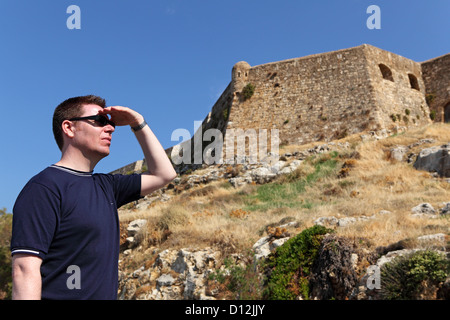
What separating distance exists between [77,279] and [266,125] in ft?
66.5

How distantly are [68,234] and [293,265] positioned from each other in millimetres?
5193

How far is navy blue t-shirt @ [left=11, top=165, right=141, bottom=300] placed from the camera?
166 centimetres

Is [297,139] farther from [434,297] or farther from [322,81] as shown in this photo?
[434,297]

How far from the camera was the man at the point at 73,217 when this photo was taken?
1.63m

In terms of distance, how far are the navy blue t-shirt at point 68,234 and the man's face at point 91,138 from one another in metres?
0.13

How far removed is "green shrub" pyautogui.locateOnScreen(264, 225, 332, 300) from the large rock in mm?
6808

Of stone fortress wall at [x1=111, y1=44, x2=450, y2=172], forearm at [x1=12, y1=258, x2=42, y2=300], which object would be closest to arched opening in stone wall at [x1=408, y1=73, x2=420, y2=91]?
stone fortress wall at [x1=111, y1=44, x2=450, y2=172]

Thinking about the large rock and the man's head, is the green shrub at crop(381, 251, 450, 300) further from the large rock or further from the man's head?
the large rock

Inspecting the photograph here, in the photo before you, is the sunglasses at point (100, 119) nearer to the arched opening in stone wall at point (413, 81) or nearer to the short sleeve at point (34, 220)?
the short sleeve at point (34, 220)

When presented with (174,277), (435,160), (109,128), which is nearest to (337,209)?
(174,277)

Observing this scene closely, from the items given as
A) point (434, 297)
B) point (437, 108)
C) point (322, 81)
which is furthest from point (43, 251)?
point (437, 108)

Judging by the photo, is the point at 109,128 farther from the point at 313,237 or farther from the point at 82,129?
the point at 313,237

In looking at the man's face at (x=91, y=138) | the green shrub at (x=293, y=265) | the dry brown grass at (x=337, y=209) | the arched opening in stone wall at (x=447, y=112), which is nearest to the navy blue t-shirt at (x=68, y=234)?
the man's face at (x=91, y=138)

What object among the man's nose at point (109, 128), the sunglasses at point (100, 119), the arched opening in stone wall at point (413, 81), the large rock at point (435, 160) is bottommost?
the man's nose at point (109, 128)
